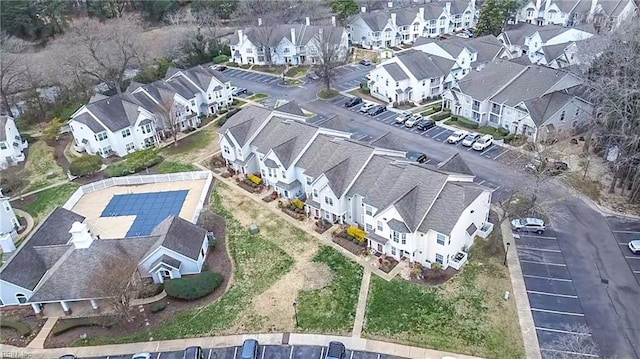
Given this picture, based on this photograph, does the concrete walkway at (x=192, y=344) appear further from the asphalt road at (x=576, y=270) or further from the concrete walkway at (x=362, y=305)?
the asphalt road at (x=576, y=270)

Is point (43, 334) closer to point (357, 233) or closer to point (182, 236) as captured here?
point (182, 236)

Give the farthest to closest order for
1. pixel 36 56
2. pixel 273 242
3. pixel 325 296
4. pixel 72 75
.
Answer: pixel 36 56 → pixel 72 75 → pixel 273 242 → pixel 325 296

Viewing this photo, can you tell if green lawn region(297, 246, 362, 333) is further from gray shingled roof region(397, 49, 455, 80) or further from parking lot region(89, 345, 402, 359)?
gray shingled roof region(397, 49, 455, 80)

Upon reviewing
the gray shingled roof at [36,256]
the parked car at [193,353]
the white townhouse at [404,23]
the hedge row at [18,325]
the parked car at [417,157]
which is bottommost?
the hedge row at [18,325]

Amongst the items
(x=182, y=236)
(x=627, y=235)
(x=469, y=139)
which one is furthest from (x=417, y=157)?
(x=182, y=236)

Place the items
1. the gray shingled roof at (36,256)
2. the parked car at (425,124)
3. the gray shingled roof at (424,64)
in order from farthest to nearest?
the gray shingled roof at (424,64)
the parked car at (425,124)
the gray shingled roof at (36,256)

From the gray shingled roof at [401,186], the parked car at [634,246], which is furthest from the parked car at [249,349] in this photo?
the parked car at [634,246]

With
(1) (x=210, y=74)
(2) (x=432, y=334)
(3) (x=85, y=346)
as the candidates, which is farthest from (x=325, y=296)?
(1) (x=210, y=74)

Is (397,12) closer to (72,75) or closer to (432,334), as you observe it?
(72,75)
